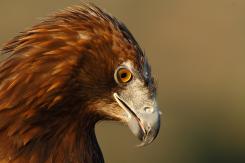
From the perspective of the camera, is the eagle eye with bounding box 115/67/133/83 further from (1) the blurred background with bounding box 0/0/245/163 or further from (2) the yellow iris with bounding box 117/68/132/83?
(1) the blurred background with bounding box 0/0/245/163

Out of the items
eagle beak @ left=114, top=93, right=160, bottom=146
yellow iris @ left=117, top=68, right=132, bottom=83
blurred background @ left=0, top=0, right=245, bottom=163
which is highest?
yellow iris @ left=117, top=68, right=132, bottom=83

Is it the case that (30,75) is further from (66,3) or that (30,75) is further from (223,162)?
(66,3)

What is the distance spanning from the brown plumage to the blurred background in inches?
171

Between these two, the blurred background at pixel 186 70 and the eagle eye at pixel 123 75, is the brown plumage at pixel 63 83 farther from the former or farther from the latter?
the blurred background at pixel 186 70

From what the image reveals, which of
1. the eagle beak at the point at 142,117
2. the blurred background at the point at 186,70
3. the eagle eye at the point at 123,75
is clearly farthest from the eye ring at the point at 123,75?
the blurred background at the point at 186,70

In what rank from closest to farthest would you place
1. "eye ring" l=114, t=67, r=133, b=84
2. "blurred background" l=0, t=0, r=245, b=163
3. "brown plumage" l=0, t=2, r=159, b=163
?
1. "brown plumage" l=0, t=2, r=159, b=163
2. "eye ring" l=114, t=67, r=133, b=84
3. "blurred background" l=0, t=0, r=245, b=163

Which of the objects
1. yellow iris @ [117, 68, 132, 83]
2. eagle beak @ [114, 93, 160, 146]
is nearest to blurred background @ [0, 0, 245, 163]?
eagle beak @ [114, 93, 160, 146]

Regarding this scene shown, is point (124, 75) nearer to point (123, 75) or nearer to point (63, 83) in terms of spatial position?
point (123, 75)

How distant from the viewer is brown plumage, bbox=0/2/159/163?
4.98m

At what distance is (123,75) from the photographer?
5.20m

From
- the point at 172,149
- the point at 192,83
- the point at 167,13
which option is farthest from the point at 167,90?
the point at 167,13

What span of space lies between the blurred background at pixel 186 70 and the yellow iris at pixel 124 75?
4419 mm

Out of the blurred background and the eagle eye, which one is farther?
the blurred background

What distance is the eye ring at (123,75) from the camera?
5.18m
